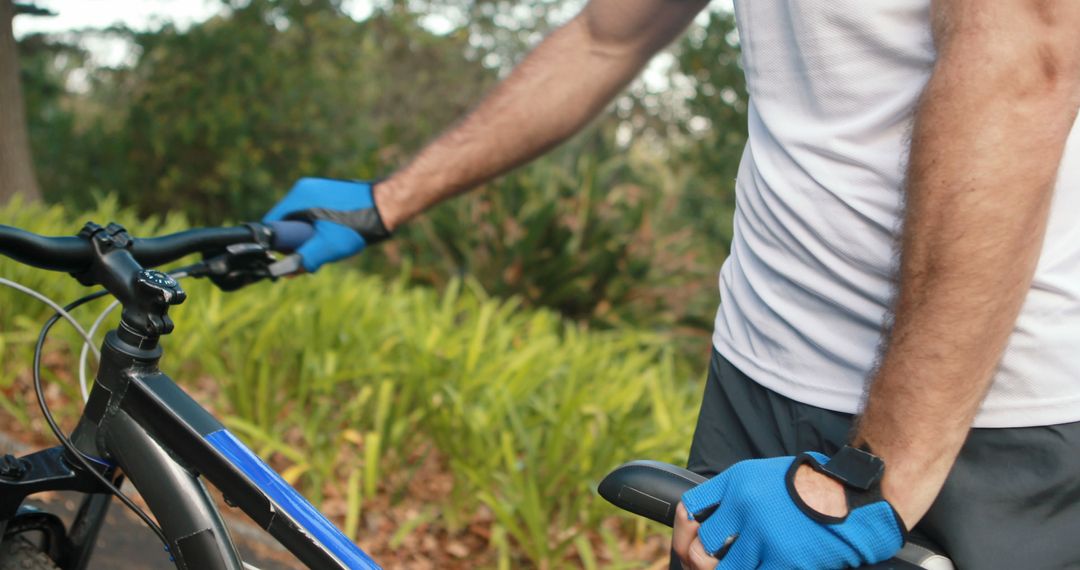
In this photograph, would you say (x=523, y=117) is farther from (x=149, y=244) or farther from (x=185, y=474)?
(x=185, y=474)

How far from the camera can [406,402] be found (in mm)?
3295

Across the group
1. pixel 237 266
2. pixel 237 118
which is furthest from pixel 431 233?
pixel 237 266

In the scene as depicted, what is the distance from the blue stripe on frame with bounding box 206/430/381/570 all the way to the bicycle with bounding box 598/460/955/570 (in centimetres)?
31

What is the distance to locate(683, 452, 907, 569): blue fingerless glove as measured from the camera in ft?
2.99

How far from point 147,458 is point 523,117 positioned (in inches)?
34.6

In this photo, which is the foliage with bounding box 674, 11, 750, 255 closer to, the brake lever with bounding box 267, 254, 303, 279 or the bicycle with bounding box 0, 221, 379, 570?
the brake lever with bounding box 267, 254, 303, 279

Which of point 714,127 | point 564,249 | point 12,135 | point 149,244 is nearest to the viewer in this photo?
point 149,244

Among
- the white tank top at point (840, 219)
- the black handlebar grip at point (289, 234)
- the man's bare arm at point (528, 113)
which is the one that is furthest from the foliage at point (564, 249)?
the white tank top at point (840, 219)

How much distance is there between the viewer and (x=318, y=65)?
→ 27.9 ft

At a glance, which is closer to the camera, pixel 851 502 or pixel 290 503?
pixel 851 502

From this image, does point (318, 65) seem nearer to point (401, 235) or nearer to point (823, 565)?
point (401, 235)

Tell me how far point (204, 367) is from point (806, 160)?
2.91 meters

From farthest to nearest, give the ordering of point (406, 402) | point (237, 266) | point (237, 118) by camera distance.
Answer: point (237, 118), point (406, 402), point (237, 266)

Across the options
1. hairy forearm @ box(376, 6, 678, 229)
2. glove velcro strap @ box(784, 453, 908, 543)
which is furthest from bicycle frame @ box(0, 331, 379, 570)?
hairy forearm @ box(376, 6, 678, 229)
